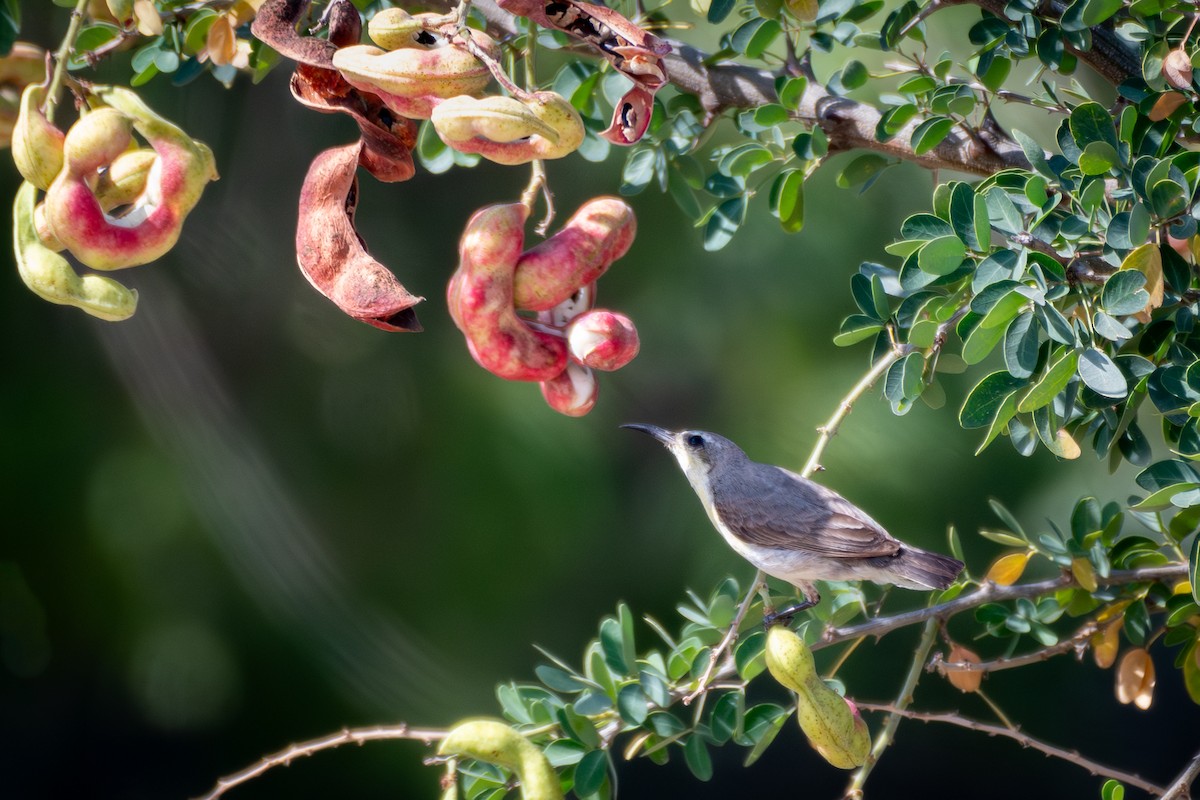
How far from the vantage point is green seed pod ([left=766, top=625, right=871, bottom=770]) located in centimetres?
117

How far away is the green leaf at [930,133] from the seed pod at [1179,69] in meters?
0.23

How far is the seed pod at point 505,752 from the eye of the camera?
1.09 metres

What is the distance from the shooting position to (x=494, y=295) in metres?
1.08

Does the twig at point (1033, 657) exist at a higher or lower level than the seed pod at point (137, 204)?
lower

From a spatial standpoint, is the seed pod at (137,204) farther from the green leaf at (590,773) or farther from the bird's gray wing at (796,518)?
the bird's gray wing at (796,518)

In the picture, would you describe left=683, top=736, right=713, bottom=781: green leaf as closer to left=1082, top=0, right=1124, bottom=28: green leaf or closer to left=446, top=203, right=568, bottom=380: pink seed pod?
left=446, top=203, right=568, bottom=380: pink seed pod

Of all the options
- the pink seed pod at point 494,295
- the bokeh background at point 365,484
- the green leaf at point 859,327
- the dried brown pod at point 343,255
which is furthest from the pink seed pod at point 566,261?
the bokeh background at point 365,484

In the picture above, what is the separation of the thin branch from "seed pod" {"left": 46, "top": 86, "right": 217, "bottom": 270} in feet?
2.83

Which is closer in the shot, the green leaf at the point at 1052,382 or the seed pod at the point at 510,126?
the seed pod at the point at 510,126

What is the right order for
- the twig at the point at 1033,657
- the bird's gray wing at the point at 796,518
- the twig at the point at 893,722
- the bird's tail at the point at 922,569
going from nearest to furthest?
the twig at the point at 893,722 → the twig at the point at 1033,657 → the bird's tail at the point at 922,569 → the bird's gray wing at the point at 796,518

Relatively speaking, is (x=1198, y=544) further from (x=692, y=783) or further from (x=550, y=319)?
(x=692, y=783)

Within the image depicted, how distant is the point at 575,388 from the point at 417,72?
0.39 metres

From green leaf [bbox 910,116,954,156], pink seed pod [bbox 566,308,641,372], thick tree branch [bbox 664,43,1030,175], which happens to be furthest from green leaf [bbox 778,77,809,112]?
pink seed pod [bbox 566,308,641,372]

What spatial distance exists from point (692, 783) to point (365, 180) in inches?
→ 71.8
